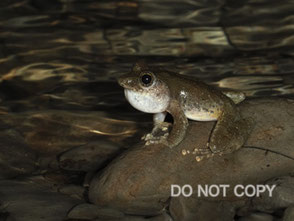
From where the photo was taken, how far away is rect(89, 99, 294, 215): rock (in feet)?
18.8

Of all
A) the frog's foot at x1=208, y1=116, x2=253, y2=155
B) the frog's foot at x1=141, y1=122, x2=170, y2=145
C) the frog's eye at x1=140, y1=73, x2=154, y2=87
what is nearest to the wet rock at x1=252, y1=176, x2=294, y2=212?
the frog's foot at x1=208, y1=116, x2=253, y2=155

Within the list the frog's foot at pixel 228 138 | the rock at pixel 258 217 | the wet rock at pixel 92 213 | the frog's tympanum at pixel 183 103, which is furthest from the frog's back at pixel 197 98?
the wet rock at pixel 92 213

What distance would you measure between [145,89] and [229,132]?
1270 mm

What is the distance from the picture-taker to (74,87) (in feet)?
33.0

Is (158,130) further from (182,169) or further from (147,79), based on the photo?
(147,79)

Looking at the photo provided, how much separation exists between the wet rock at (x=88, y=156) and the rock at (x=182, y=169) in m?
1.06

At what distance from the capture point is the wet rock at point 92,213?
5301 mm

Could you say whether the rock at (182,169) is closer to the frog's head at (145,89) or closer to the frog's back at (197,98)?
the frog's back at (197,98)

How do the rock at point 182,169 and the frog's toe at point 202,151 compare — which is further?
the frog's toe at point 202,151

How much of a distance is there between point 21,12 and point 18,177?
963 cm

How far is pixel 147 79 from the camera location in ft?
18.7

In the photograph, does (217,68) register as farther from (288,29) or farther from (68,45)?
(68,45)

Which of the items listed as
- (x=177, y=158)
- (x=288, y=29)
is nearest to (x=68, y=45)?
(x=288, y=29)

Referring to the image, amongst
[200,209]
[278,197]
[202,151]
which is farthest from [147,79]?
[278,197]
